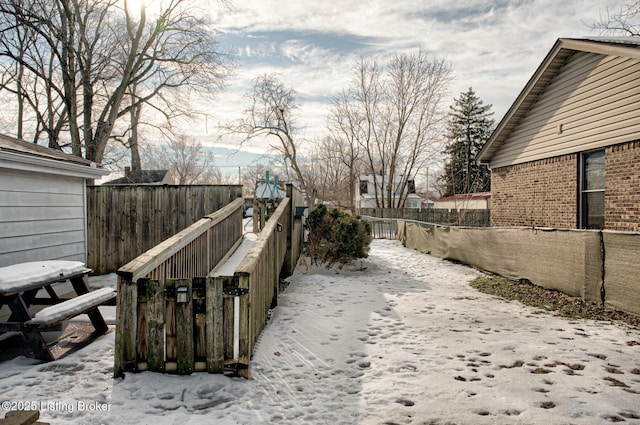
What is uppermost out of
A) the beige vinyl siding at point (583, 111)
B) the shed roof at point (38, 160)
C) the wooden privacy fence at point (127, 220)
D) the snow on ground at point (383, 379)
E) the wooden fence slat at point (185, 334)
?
the beige vinyl siding at point (583, 111)

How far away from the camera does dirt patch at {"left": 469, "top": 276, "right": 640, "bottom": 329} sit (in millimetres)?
4926

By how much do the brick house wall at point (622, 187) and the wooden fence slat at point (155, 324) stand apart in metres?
7.79

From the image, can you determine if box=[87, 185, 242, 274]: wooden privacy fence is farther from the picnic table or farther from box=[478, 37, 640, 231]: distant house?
box=[478, 37, 640, 231]: distant house

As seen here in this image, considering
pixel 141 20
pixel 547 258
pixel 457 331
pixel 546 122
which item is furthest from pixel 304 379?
pixel 141 20

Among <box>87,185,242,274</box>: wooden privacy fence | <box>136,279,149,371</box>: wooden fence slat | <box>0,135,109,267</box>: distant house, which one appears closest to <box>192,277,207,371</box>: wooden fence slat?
<box>136,279,149,371</box>: wooden fence slat

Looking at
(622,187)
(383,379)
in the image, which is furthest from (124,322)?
(622,187)

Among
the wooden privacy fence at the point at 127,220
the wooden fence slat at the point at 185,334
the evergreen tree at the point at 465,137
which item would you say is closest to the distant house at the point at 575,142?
the wooden fence slat at the point at 185,334

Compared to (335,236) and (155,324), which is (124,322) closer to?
(155,324)

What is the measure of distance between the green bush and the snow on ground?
350 cm

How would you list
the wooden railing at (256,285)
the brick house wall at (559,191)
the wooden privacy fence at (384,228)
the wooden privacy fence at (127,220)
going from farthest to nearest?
the wooden privacy fence at (384,228) → the wooden privacy fence at (127,220) → the brick house wall at (559,191) → the wooden railing at (256,285)

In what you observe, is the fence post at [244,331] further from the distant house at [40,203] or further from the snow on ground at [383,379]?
the distant house at [40,203]

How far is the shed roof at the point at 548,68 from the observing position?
264 inches

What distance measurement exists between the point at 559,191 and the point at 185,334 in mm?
8963

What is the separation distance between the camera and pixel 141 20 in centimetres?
1410
